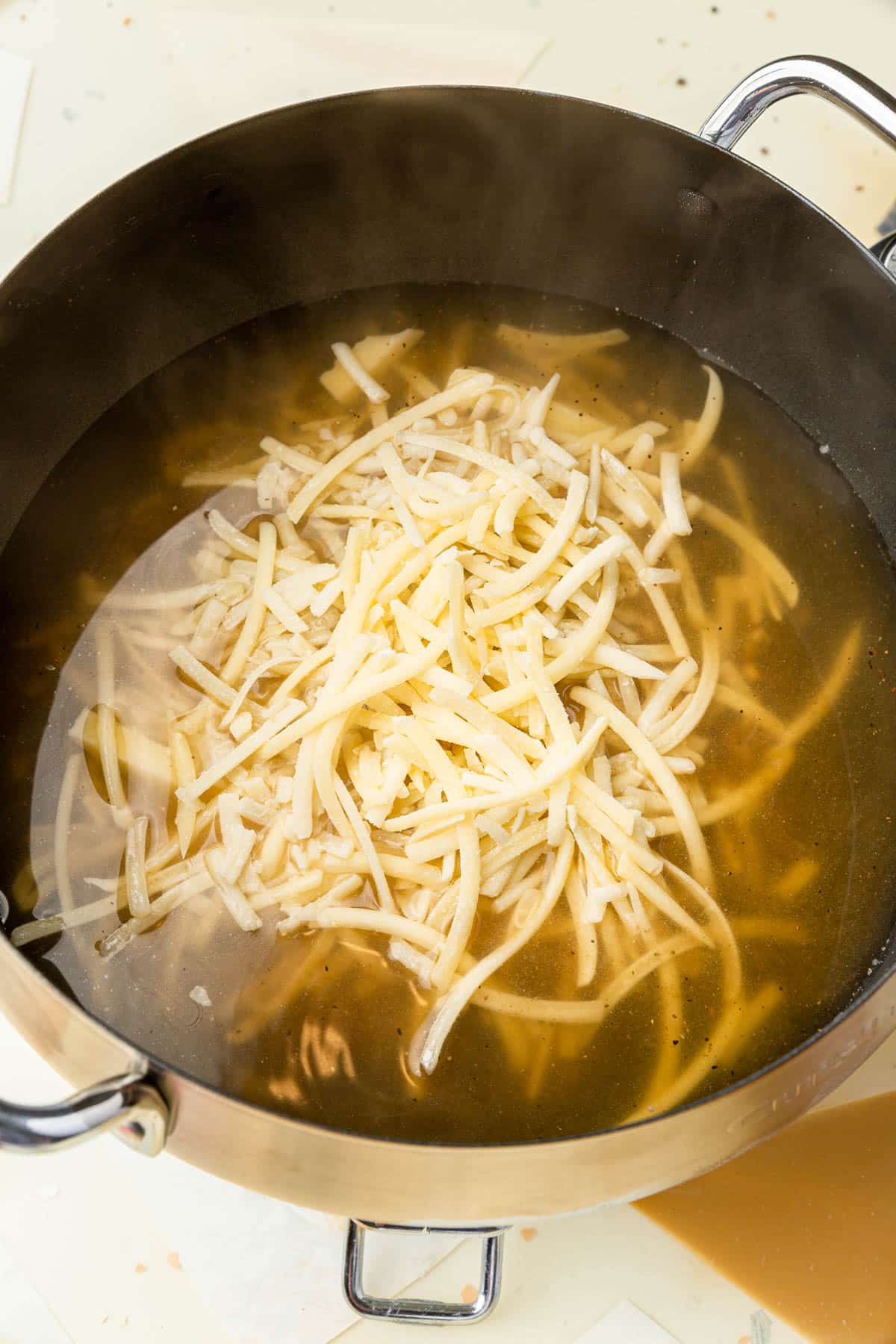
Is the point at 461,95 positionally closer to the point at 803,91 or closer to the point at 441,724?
the point at 803,91

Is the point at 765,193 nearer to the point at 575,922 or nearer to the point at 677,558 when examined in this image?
the point at 677,558

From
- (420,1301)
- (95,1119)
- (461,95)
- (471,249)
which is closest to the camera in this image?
(95,1119)

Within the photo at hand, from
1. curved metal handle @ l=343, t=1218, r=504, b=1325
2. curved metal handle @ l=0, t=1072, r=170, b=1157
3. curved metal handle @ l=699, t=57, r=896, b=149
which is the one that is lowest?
curved metal handle @ l=343, t=1218, r=504, b=1325

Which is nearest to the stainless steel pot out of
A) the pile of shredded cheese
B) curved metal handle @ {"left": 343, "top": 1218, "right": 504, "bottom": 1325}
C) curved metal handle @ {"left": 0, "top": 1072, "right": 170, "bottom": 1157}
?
curved metal handle @ {"left": 343, "top": 1218, "right": 504, "bottom": 1325}

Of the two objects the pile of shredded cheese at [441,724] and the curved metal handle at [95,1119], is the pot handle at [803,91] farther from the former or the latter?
the curved metal handle at [95,1119]

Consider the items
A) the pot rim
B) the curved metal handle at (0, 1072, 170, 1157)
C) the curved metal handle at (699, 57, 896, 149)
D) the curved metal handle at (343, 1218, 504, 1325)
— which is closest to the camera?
the curved metal handle at (0, 1072, 170, 1157)

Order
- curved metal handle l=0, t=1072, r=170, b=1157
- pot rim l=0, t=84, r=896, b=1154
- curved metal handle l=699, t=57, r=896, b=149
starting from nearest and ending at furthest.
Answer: curved metal handle l=0, t=1072, r=170, b=1157, pot rim l=0, t=84, r=896, b=1154, curved metal handle l=699, t=57, r=896, b=149

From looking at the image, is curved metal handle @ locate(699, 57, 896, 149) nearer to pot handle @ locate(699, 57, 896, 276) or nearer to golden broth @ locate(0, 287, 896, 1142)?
pot handle @ locate(699, 57, 896, 276)

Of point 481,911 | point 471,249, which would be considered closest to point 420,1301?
point 481,911

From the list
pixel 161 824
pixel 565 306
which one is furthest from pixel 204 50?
pixel 161 824
